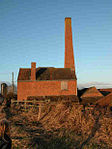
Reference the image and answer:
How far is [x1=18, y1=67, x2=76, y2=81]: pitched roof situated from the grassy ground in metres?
19.7

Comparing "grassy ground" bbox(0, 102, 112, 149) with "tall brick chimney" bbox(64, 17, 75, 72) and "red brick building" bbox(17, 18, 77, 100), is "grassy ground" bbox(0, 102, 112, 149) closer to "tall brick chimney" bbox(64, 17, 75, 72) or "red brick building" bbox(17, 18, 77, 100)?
"red brick building" bbox(17, 18, 77, 100)

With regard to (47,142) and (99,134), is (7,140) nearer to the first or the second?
(47,142)

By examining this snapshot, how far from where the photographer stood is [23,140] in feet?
21.5

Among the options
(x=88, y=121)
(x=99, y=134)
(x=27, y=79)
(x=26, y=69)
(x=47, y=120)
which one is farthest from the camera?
(x=26, y=69)

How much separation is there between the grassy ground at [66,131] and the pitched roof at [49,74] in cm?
1970

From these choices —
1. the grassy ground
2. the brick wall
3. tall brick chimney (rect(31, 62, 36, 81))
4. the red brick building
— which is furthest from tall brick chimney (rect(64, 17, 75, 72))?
the grassy ground

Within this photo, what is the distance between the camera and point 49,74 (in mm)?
32438

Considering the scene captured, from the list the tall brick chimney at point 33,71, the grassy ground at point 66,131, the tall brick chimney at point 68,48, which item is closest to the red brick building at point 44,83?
the tall brick chimney at point 33,71

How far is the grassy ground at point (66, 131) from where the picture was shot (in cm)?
652

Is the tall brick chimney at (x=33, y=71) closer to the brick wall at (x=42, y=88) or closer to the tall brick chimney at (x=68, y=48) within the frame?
the brick wall at (x=42, y=88)

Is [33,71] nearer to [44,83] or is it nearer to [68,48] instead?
[44,83]

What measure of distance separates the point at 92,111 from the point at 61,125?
246 centimetres

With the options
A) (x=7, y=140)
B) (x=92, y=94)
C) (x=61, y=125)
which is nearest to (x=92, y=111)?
(x=61, y=125)

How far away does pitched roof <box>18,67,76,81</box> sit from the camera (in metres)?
31.4
